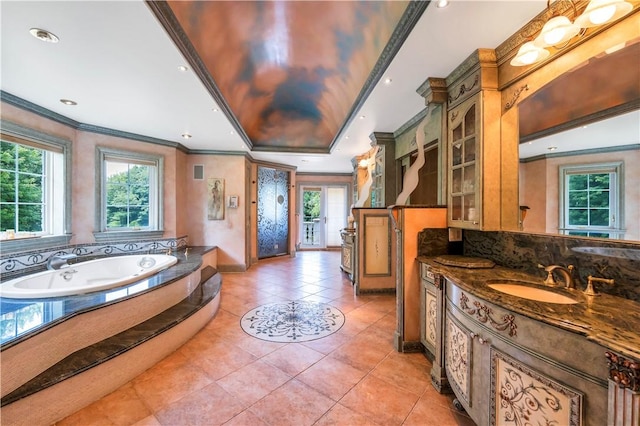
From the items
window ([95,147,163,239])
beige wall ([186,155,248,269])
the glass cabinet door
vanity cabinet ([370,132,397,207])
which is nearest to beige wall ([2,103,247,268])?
beige wall ([186,155,248,269])

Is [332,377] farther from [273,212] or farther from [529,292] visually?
[273,212]

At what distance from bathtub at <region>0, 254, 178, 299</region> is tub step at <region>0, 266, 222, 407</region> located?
52 centimetres

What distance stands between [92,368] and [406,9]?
3.33 m

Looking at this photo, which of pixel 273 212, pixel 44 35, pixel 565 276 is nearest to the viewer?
pixel 565 276

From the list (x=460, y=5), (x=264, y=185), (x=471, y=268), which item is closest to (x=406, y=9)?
(x=460, y=5)

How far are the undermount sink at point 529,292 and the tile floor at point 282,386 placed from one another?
866mm

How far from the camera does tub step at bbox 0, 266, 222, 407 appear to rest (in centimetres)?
152

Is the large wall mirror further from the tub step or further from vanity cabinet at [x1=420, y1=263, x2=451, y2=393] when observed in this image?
the tub step

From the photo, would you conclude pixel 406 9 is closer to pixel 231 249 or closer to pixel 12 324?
pixel 12 324

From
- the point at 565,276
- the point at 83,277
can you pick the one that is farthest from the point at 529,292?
the point at 83,277

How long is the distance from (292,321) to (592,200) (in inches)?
110

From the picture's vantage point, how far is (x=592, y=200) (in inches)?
57.3

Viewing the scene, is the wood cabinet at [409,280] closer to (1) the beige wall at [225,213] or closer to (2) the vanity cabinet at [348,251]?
(2) the vanity cabinet at [348,251]

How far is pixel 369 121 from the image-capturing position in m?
3.68
